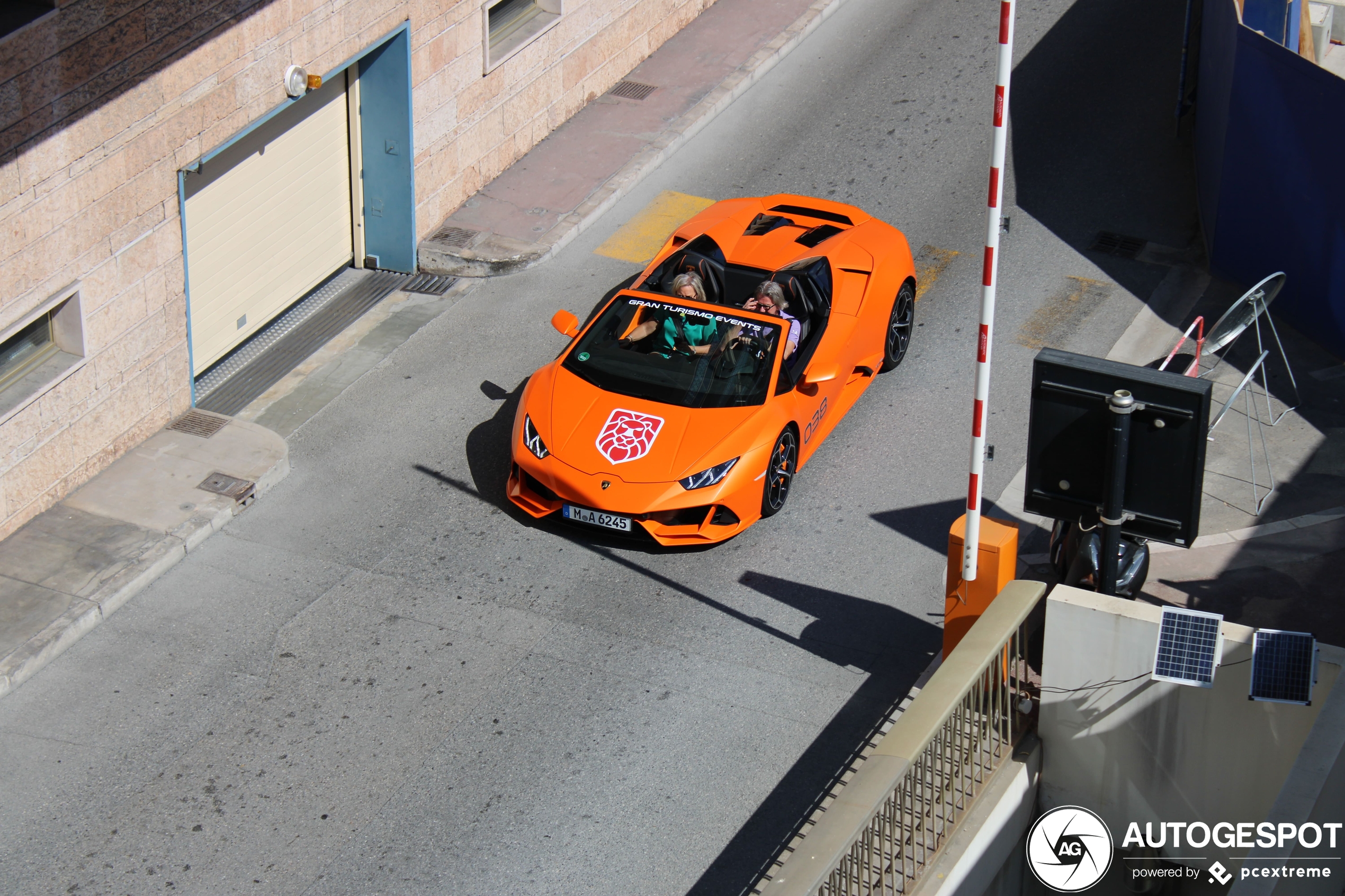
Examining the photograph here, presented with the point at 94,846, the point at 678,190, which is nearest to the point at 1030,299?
the point at 678,190

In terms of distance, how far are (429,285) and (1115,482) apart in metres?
7.89

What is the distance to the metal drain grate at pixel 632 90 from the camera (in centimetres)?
1691

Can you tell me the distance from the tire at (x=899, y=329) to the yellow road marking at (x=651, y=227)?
287 cm

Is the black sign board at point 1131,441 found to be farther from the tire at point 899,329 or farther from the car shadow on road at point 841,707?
the tire at point 899,329

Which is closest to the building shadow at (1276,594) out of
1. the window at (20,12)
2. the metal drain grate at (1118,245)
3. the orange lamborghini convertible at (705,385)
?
the orange lamborghini convertible at (705,385)

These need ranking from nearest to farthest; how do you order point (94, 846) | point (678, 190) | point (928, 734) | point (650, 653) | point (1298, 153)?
point (928, 734)
point (94, 846)
point (650, 653)
point (1298, 153)
point (678, 190)

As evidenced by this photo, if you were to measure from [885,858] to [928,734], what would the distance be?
65cm

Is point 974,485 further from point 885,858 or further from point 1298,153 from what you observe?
point 1298,153

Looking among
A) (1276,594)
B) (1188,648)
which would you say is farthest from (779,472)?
(1188,648)

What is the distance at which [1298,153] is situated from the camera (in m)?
12.7

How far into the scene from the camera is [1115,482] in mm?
7918

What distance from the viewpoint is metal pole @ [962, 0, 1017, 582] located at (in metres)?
7.69

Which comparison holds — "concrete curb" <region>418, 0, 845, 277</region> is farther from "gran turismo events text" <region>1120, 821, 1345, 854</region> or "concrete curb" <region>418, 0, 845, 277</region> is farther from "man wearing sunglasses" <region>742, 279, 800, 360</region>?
"gran turismo events text" <region>1120, 821, 1345, 854</region>

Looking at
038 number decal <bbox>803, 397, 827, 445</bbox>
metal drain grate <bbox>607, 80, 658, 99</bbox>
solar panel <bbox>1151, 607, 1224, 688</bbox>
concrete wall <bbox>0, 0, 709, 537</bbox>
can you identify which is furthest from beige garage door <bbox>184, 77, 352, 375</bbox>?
solar panel <bbox>1151, 607, 1224, 688</bbox>
